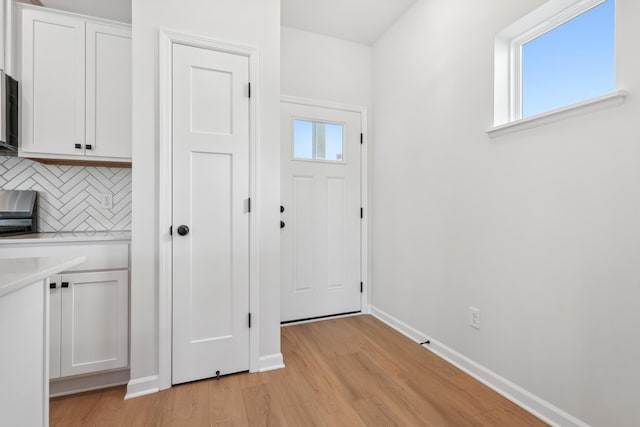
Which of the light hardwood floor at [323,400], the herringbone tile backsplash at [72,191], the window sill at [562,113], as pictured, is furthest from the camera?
the herringbone tile backsplash at [72,191]

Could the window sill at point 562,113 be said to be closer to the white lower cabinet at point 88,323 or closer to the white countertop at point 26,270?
the white countertop at point 26,270

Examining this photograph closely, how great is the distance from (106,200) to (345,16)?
8.36 ft

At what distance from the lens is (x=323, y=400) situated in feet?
5.33

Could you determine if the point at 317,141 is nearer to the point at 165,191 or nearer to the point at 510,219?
the point at 165,191

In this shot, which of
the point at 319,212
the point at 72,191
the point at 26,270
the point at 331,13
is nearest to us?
the point at 26,270

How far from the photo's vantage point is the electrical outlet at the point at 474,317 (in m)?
1.85

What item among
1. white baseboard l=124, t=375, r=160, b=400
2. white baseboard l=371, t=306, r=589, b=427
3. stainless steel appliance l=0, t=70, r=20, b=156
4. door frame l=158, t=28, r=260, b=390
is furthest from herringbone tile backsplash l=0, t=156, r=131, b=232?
white baseboard l=371, t=306, r=589, b=427

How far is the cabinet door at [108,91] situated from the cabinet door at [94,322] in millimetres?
836

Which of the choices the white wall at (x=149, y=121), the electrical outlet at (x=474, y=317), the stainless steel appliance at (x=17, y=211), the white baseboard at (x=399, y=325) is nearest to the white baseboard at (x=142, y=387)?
the white wall at (x=149, y=121)

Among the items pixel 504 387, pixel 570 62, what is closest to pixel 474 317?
pixel 504 387

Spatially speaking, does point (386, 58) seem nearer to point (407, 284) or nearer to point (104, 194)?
point (407, 284)

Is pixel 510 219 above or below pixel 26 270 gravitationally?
above

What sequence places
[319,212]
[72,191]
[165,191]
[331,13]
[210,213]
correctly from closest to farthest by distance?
[165,191] < [210,213] < [72,191] < [331,13] < [319,212]

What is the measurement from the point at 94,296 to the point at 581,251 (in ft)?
8.63
